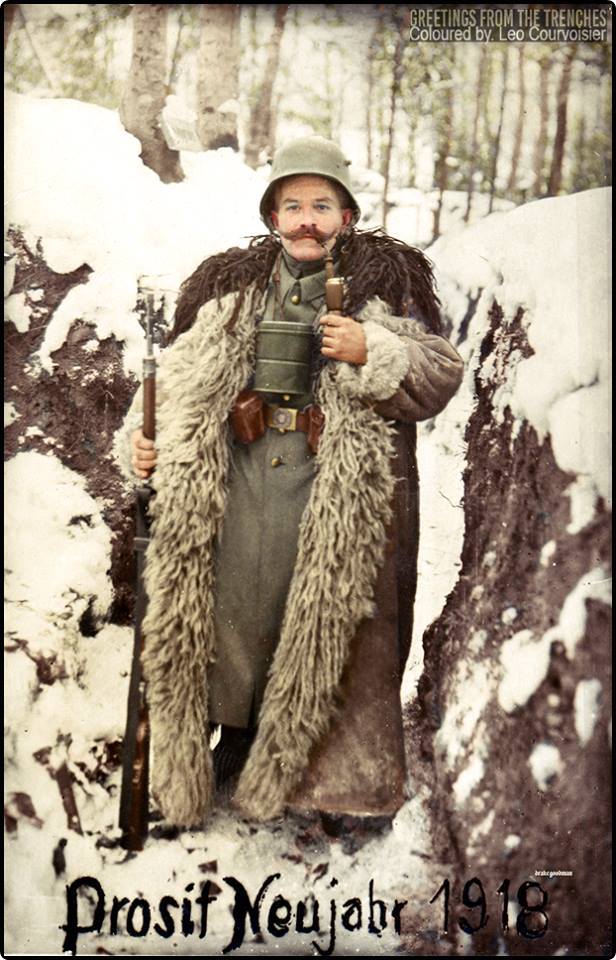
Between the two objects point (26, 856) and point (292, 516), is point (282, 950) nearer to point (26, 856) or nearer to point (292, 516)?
point (26, 856)

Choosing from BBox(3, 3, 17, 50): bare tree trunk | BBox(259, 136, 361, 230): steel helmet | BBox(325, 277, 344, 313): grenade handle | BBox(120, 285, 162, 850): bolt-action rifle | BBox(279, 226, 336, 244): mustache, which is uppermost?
BBox(3, 3, 17, 50): bare tree trunk

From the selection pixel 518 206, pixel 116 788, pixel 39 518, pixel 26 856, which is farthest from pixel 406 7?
pixel 26 856

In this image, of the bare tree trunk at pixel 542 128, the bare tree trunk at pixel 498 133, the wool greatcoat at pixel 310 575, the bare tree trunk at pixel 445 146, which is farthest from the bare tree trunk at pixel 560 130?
the wool greatcoat at pixel 310 575

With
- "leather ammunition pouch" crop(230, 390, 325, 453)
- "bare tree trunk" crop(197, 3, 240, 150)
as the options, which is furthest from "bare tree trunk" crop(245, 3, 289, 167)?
"leather ammunition pouch" crop(230, 390, 325, 453)

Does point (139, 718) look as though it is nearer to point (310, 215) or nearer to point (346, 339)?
point (346, 339)

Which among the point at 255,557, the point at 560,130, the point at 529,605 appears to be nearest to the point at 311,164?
the point at 560,130

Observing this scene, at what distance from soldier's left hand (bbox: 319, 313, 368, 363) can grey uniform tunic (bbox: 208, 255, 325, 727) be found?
3.9 inches

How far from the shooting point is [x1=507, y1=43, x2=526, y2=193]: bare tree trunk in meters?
2.46

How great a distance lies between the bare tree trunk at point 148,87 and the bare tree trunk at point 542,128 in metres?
1.01

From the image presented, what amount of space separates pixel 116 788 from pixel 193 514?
800mm

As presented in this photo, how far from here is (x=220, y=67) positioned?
8.06 ft

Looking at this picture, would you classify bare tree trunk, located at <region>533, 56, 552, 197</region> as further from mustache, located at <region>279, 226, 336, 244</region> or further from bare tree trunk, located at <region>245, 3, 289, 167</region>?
bare tree trunk, located at <region>245, 3, 289, 167</region>

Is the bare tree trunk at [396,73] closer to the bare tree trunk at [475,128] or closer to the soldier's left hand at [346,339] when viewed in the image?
the bare tree trunk at [475,128]

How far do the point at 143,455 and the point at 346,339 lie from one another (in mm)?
627
